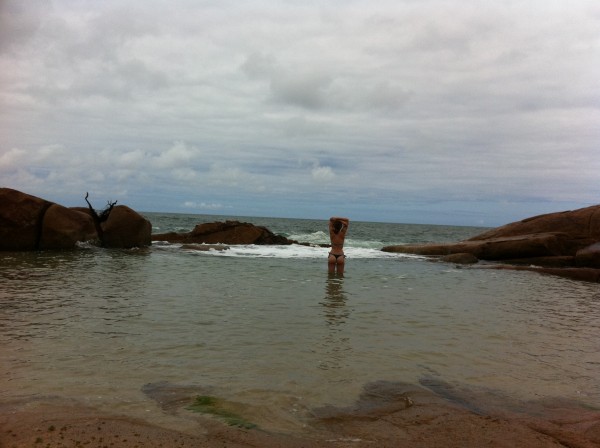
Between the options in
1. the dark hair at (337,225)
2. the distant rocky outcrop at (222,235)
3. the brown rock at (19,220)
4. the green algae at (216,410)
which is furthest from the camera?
the distant rocky outcrop at (222,235)

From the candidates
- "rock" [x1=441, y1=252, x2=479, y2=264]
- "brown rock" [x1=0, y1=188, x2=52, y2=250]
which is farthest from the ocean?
"rock" [x1=441, y1=252, x2=479, y2=264]

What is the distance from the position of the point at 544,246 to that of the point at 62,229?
23.0 metres

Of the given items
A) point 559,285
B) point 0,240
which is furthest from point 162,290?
point 559,285

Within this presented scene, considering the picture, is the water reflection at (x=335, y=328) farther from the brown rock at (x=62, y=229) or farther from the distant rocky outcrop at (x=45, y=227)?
the distant rocky outcrop at (x=45, y=227)

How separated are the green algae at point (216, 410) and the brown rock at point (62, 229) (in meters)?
18.8

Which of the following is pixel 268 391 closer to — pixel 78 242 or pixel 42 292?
pixel 42 292

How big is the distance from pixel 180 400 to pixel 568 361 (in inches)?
224

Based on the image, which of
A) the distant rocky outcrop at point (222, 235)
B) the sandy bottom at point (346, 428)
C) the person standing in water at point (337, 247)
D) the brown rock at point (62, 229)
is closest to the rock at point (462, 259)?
the person standing in water at point (337, 247)

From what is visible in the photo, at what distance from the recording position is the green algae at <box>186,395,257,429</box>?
4.25m

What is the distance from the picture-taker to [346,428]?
4266 mm

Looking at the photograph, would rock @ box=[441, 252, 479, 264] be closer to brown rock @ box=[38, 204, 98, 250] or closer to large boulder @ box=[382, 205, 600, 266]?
large boulder @ box=[382, 205, 600, 266]

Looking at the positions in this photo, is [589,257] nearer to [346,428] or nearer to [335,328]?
[335,328]

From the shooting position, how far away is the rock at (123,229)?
2362 cm

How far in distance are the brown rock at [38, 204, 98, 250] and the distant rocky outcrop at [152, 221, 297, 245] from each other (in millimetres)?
7990
